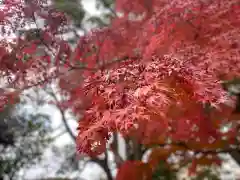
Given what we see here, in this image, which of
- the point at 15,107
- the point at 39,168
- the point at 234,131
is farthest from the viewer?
the point at 39,168

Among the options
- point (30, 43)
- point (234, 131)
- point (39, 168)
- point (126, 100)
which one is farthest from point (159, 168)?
point (126, 100)

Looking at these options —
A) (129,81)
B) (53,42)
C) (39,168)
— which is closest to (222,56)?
(129,81)

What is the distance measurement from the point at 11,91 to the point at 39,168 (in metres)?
3.35

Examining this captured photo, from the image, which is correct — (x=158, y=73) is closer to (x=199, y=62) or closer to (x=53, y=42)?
(x=199, y=62)

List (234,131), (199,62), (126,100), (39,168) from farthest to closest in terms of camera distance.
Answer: (39,168), (234,131), (199,62), (126,100)

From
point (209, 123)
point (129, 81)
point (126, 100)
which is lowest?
point (209, 123)

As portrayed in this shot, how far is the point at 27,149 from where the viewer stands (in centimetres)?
474

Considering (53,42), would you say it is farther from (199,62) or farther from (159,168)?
(159,168)

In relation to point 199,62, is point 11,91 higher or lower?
higher

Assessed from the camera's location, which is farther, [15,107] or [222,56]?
[15,107]

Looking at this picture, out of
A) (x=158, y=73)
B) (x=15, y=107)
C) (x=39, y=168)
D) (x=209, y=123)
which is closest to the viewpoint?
(x=158, y=73)

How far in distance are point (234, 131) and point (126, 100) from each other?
3.27 m

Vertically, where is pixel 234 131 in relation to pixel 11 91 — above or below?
below

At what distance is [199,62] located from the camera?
7.41ft
